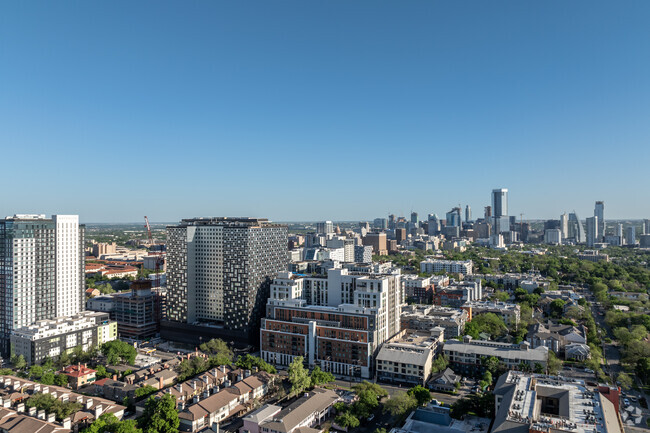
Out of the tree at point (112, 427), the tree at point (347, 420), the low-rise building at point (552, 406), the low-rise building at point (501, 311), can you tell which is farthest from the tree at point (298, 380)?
the low-rise building at point (501, 311)

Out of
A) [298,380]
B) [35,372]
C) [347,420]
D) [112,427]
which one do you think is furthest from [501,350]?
[35,372]

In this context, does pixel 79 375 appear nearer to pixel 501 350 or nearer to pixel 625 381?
pixel 501 350

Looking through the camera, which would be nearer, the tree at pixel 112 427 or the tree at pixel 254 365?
the tree at pixel 112 427

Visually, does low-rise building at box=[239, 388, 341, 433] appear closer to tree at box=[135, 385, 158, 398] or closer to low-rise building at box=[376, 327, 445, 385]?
low-rise building at box=[376, 327, 445, 385]

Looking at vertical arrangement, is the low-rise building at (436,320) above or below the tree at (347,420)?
above

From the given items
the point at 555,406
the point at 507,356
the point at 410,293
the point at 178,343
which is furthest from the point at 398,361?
the point at 410,293

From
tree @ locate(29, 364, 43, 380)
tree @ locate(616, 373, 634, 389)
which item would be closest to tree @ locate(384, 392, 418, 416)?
tree @ locate(616, 373, 634, 389)

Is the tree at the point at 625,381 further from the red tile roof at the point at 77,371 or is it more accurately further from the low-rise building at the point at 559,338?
the red tile roof at the point at 77,371
